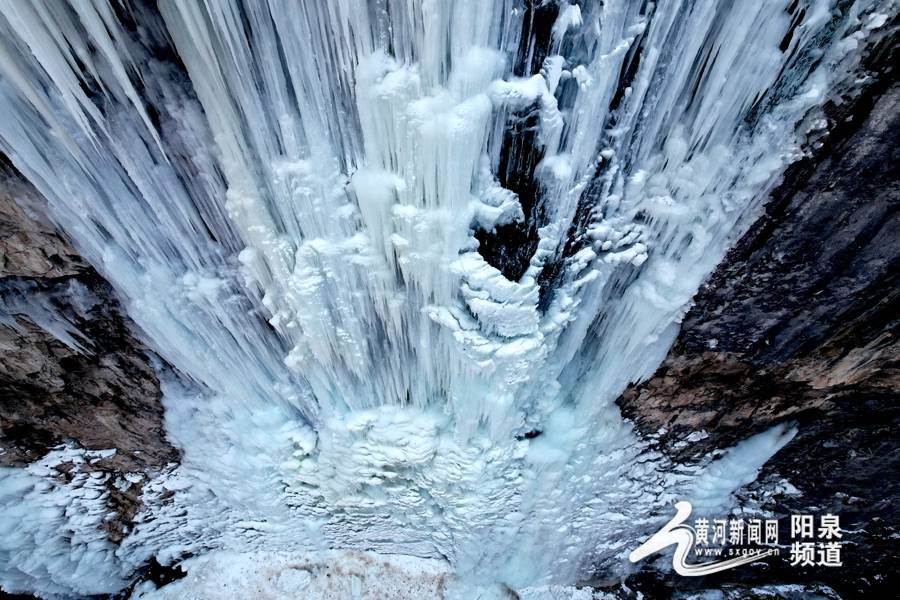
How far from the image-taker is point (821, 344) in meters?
2.48

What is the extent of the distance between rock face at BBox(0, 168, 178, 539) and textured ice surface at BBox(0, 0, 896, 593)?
102 mm

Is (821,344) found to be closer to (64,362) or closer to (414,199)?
(414,199)

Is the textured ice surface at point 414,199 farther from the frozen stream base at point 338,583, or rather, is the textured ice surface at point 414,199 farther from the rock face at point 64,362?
the frozen stream base at point 338,583

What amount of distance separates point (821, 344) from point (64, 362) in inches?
157

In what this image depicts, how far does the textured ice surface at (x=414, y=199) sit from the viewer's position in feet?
5.29

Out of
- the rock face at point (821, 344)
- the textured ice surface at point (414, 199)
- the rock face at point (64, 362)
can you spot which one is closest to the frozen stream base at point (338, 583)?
the rock face at point (64, 362)

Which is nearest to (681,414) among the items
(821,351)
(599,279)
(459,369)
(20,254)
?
(821,351)

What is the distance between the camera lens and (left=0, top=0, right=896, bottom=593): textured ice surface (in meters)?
1.61

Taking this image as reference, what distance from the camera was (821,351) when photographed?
2.51 meters

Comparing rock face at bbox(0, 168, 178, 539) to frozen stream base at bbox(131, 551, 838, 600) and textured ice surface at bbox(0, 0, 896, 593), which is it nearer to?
textured ice surface at bbox(0, 0, 896, 593)

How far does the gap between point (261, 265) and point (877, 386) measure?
10.7ft

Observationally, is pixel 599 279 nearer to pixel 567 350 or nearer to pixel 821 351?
pixel 567 350

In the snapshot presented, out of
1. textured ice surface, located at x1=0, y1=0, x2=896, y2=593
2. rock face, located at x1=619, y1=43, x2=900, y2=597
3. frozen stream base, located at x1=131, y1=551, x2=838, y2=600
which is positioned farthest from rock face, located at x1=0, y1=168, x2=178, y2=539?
rock face, located at x1=619, y1=43, x2=900, y2=597

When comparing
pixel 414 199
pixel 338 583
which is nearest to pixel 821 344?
pixel 414 199
